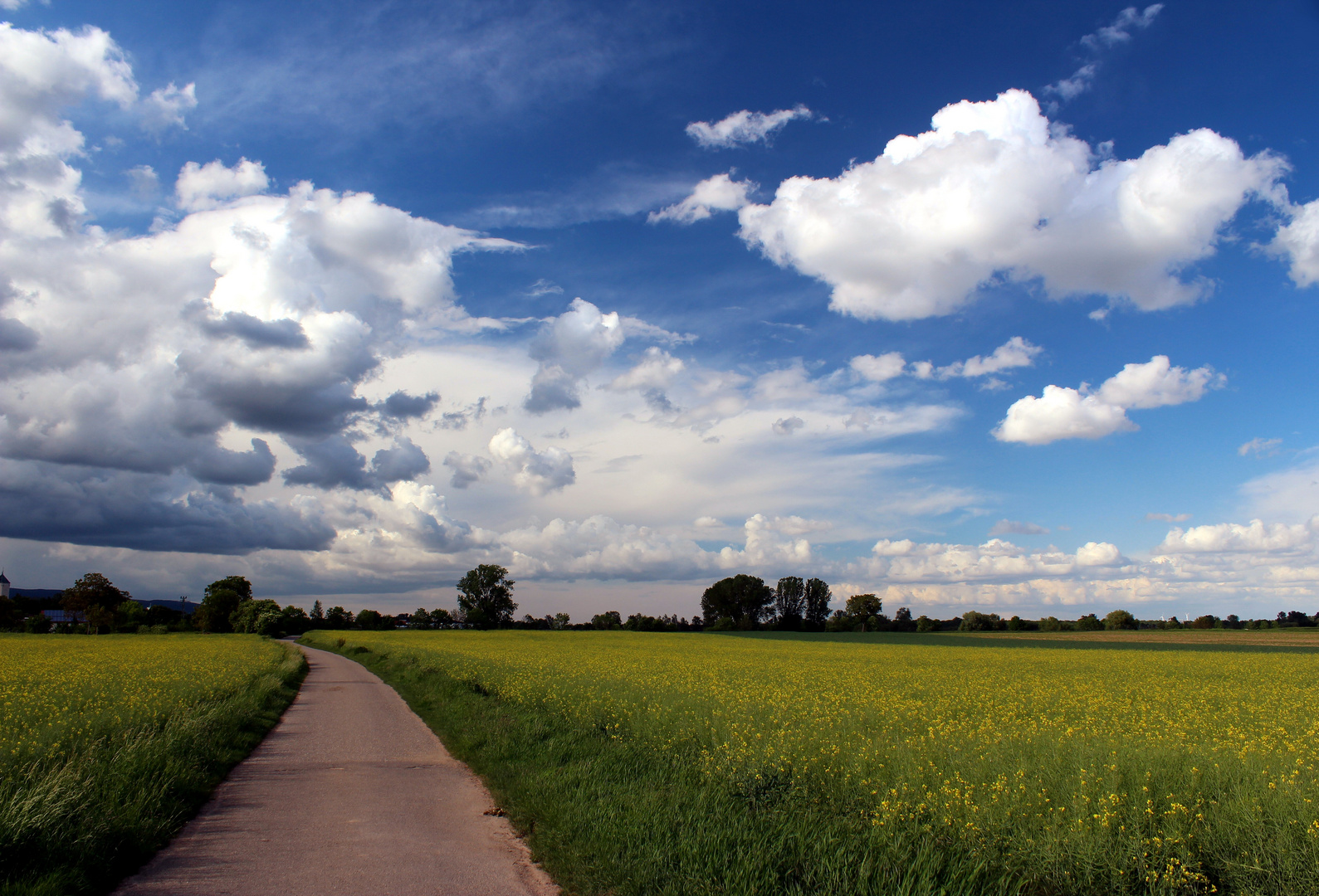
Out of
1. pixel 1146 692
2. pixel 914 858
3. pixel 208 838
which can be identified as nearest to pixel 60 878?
pixel 208 838

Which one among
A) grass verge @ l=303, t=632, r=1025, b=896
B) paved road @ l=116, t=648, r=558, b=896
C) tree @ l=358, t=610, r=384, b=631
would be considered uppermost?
grass verge @ l=303, t=632, r=1025, b=896

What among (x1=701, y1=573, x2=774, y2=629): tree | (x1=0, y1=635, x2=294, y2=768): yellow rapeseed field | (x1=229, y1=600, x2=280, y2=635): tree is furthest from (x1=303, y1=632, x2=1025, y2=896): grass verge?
(x1=701, y1=573, x2=774, y2=629): tree

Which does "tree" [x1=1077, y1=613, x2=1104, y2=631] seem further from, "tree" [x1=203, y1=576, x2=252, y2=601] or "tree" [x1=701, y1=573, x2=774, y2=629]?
"tree" [x1=203, y1=576, x2=252, y2=601]

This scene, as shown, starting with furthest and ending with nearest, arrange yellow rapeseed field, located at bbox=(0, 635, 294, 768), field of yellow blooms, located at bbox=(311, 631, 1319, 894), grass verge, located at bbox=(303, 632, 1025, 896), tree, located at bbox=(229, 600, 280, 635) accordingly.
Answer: tree, located at bbox=(229, 600, 280, 635), yellow rapeseed field, located at bbox=(0, 635, 294, 768), field of yellow blooms, located at bbox=(311, 631, 1319, 894), grass verge, located at bbox=(303, 632, 1025, 896)

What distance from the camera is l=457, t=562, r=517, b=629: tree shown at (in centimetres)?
11331

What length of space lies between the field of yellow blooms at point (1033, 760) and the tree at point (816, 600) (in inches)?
4295

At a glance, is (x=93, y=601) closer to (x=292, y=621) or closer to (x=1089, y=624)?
(x=292, y=621)

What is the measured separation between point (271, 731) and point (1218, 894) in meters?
14.1

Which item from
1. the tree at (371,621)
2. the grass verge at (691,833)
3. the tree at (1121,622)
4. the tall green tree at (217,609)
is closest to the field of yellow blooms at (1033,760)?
the grass verge at (691,833)

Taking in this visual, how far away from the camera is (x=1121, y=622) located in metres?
91.5

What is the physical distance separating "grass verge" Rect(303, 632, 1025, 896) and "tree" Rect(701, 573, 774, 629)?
118m

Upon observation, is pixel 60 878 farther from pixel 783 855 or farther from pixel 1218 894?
pixel 1218 894

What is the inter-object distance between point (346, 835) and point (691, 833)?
3319mm

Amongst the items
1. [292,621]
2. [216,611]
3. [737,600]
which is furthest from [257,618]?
[737,600]
